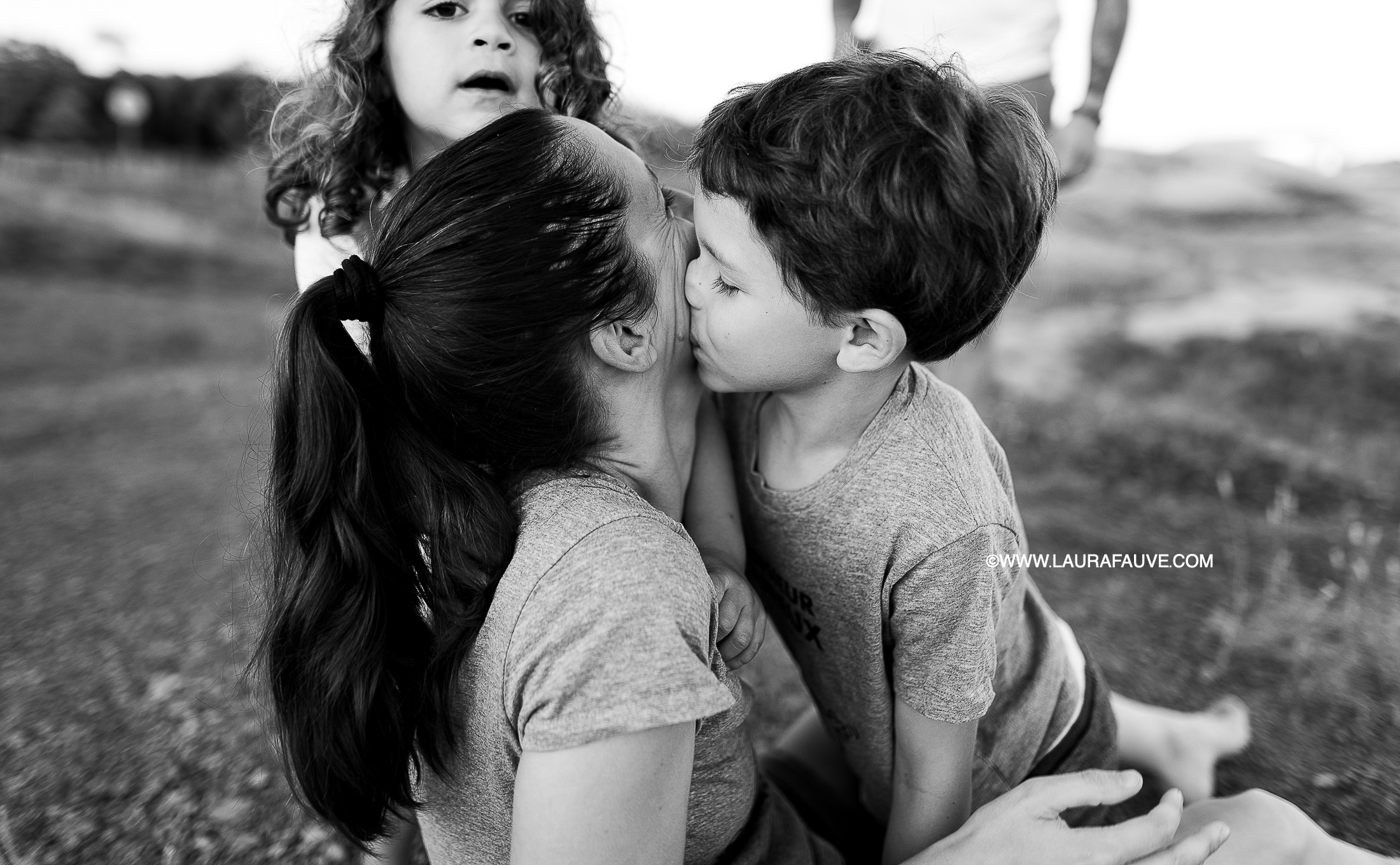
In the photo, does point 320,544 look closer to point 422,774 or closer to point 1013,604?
point 422,774

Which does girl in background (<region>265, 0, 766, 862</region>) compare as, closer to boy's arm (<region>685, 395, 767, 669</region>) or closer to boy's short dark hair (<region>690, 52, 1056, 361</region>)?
boy's arm (<region>685, 395, 767, 669</region>)

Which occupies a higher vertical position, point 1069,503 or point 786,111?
point 786,111

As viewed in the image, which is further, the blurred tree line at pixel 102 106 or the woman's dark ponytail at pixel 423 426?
the blurred tree line at pixel 102 106

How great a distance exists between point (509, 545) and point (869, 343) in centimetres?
59

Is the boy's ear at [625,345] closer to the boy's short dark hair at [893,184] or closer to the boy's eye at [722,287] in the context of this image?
the boy's eye at [722,287]

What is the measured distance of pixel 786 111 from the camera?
4.34 feet

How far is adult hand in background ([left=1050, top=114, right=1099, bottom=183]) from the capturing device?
2654 mm

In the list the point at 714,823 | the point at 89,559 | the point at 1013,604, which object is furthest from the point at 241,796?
the point at 1013,604

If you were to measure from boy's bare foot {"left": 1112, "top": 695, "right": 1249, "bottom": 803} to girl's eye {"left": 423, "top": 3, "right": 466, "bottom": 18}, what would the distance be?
199cm

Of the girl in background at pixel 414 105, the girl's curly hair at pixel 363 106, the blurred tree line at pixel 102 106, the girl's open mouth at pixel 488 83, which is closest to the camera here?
the girl in background at pixel 414 105

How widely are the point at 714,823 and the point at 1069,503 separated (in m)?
2.37

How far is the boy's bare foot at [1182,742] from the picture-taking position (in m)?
1.97

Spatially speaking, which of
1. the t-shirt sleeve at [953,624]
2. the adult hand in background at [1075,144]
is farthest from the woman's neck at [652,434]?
the adult hand in background at [1075,144]

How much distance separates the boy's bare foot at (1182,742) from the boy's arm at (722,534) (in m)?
1.04
